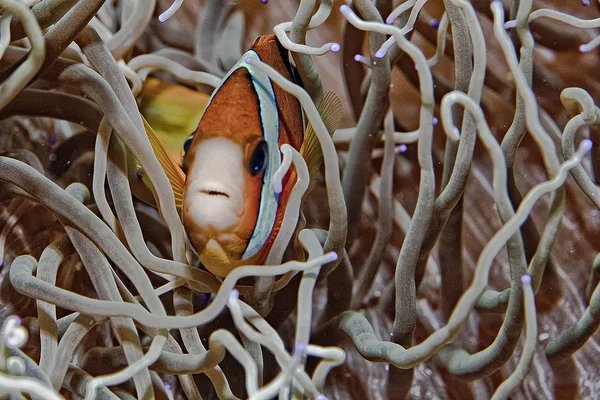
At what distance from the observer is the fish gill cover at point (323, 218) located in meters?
0.51

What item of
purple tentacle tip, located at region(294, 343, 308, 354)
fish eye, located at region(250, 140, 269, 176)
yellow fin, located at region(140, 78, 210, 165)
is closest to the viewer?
purple tentacle tip, located at region(294, 343, 308, 354)

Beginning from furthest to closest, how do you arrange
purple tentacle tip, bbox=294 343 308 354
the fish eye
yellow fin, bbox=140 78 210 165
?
yellow fin, bbox=140 78 210 165 → the fish eye → purple tentacle tip, bbox=294 343 308 354

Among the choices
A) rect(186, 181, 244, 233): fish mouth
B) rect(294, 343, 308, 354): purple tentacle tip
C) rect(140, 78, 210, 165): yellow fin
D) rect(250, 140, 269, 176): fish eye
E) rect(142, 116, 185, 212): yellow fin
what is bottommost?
rect(294, 343, 308, 354): purple tentacle tip

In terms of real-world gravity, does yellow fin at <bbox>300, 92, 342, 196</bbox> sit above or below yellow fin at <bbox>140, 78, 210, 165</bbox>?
below

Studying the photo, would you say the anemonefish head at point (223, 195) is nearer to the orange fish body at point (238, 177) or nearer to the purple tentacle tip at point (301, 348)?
the orange fish body at point (238, 177)

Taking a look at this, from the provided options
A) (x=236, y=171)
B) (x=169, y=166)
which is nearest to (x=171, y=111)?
(x=169, y=166)

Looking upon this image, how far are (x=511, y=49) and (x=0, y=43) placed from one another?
465 millimetres

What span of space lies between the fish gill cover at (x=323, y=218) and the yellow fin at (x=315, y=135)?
11mm

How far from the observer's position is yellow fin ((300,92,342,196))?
0.64 metres

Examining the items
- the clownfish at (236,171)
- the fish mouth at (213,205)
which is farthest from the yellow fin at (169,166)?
the fish mouth at (213,205)

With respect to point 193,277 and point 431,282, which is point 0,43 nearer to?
point 193,277

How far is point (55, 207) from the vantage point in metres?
0.57

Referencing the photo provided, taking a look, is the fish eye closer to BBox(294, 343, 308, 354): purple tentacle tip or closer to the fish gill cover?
the fish gill cover

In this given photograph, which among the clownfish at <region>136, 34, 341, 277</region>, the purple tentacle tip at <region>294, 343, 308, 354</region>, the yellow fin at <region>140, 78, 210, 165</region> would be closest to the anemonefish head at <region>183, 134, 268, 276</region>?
the clownfish at <region>136, 34, 341, 277</region>
